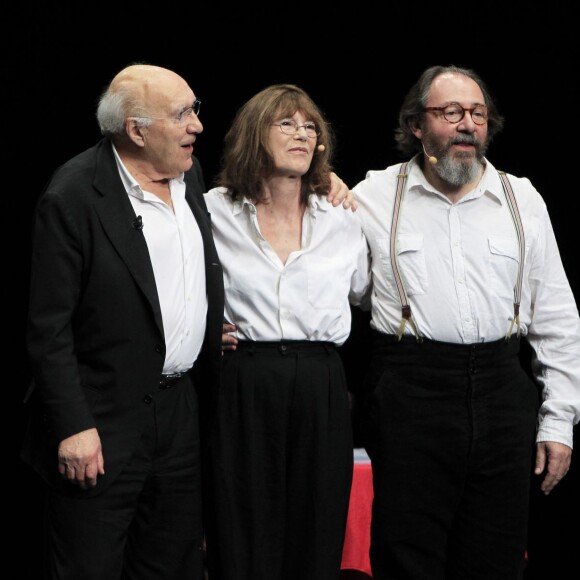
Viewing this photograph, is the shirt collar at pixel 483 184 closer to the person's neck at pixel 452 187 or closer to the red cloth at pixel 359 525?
the person's neck at pixel 452 187

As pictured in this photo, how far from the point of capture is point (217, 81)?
4.29 m

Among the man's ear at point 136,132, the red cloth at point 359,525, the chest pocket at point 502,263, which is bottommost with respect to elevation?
the red cloth at point 359,525

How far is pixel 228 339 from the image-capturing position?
3.06 m

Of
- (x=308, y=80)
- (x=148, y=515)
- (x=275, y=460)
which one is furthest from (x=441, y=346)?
(x=308, y=80)

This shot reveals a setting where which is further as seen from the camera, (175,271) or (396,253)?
(396,253)

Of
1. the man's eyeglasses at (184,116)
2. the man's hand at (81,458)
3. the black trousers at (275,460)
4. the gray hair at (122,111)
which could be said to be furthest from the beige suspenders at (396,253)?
the man's hand at (81,458)

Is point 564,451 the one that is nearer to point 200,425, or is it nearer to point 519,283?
point 519,283

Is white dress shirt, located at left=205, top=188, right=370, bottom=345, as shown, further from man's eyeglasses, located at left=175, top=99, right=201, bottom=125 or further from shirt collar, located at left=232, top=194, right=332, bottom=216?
man's eyeglasses, located at left=175, top=99, right=201, bottom=125

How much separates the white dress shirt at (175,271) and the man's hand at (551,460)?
107 cm

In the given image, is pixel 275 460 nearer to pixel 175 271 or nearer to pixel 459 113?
pixel 175 271

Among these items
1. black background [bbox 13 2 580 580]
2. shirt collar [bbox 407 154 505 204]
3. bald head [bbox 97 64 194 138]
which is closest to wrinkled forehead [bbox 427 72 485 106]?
shirt collar [bbox 407 154 505 204]

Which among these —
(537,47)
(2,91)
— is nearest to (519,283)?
(537,47)

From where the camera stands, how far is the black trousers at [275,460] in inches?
120

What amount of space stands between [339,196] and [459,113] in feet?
1.40
